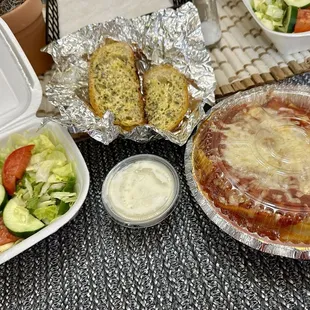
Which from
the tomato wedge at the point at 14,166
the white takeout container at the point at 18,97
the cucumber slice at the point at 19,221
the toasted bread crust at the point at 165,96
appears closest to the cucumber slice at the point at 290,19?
the toasted bread crust at the point at 165,96

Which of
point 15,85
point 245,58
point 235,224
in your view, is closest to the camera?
point 235,224

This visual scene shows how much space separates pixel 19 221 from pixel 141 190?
1.20ft

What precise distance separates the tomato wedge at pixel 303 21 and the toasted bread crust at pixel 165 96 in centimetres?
52

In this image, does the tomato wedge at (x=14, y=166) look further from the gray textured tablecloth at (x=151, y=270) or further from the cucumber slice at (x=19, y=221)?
the gray textured tablecloth at (x=151, y=270)

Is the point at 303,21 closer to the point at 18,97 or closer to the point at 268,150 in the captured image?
the point at 268,150

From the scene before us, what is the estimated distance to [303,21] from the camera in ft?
5.12

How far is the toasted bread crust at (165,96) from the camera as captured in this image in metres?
1.38

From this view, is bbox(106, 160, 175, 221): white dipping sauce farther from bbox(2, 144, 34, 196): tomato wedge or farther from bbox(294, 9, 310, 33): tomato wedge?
bbox(294, 9, 310, 33): tomato wedge

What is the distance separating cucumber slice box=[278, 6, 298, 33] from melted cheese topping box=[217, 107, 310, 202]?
1.73ft

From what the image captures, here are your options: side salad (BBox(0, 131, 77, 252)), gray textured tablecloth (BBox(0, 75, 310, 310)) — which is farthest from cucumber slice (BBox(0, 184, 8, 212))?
gray textured tablecloth (BBox(0, 75, 310, 310))

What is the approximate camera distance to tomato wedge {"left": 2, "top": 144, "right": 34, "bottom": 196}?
126 cm

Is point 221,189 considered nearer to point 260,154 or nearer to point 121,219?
point 260,154

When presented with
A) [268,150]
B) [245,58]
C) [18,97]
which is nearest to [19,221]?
[18,97]

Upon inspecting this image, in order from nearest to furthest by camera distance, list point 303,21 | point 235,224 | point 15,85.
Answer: point 235,224 < point 15,85 < point 303,21
